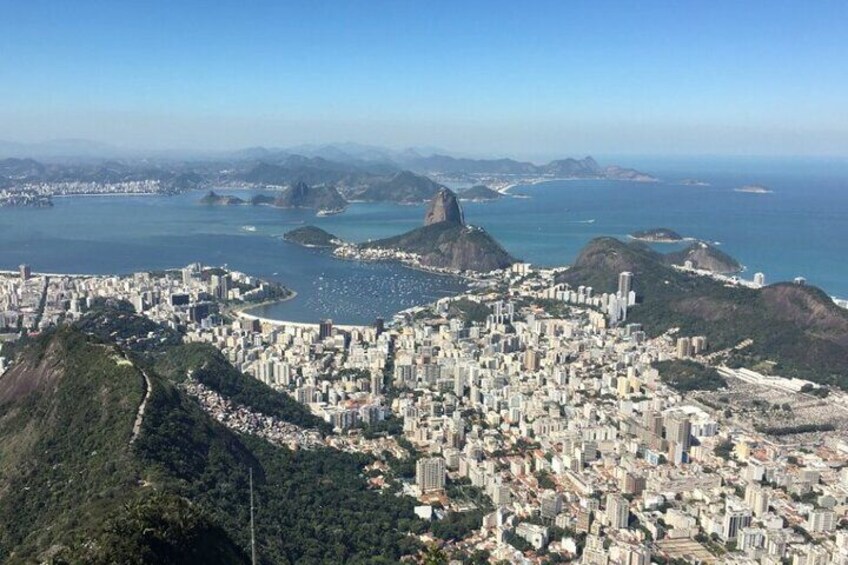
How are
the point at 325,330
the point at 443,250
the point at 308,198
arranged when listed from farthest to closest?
1. the point at 308,198
2. the point at 443,250
3. the point at 325,330

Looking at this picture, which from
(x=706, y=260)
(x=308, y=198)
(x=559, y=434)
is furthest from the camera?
(x=308, y=198)

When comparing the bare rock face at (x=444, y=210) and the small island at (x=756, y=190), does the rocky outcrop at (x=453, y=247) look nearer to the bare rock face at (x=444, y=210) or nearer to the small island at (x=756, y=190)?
the bare rock face at (x=444, y=210)

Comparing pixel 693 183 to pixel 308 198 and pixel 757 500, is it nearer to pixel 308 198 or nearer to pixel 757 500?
pixel 308 198

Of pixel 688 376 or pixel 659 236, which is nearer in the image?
pixel 688 376

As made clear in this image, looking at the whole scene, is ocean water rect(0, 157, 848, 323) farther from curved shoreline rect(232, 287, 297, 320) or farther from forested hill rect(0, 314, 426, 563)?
forested hill rect(0, 314, 426, 563)

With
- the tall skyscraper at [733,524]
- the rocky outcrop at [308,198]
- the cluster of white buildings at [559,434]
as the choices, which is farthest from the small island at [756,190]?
the tall skyscraper at [733,524]

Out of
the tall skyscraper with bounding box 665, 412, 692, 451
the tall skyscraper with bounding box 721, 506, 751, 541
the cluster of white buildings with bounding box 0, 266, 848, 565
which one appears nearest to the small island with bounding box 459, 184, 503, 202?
the cluster of white buildings with bounding box 0, 266, 848, 565

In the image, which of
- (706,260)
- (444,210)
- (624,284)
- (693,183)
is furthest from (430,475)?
(693,183)
